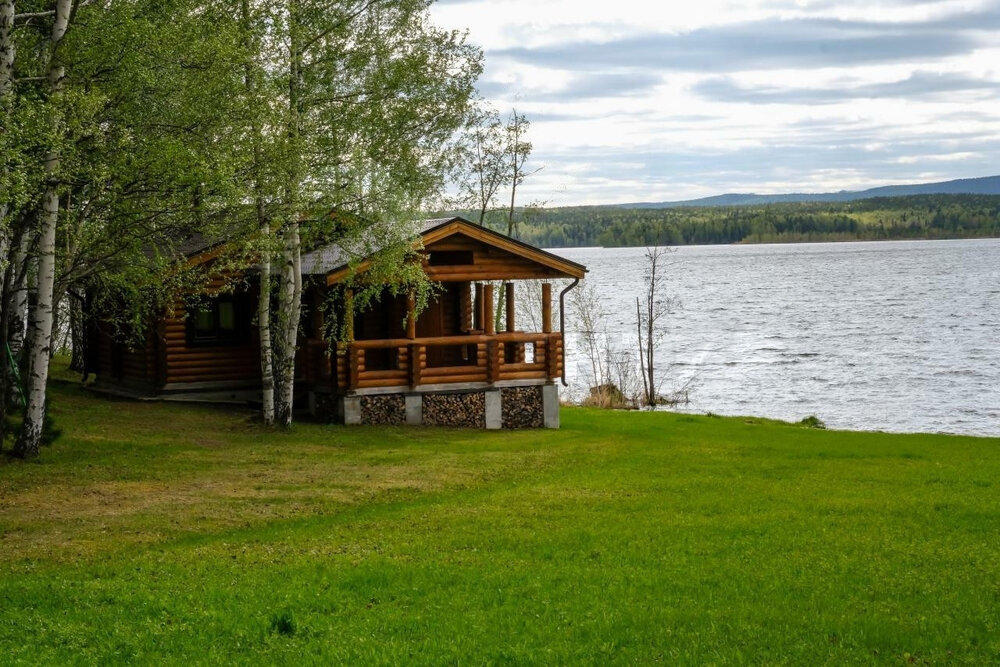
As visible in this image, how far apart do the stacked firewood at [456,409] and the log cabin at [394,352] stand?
0.08 ft

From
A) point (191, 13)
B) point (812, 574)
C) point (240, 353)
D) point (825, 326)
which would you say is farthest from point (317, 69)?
point (825, 326)

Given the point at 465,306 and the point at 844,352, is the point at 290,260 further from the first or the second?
the point at 844,352

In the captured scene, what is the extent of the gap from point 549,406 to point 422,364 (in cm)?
374

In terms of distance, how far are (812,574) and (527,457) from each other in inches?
428

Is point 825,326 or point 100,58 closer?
point 100,58

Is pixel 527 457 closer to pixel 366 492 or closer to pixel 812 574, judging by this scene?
pixel 366 492

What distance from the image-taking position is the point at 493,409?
28.6 meters

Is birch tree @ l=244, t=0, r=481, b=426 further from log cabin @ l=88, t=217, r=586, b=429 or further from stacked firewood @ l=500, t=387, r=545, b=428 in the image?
stacked firewood @ l=500, t=387, r=545, b=428

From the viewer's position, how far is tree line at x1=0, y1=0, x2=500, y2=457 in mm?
17172

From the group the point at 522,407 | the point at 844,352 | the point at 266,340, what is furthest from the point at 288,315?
the point at 844,352

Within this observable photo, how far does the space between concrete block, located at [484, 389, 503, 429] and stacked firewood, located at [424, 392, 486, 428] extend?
0.34 feet

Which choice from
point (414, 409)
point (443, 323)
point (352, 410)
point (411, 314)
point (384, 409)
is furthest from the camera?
point (443, 323)

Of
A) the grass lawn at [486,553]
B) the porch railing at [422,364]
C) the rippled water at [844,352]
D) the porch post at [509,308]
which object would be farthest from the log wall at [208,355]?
the rippled water at [844,352]

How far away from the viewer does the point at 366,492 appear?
18.0m
